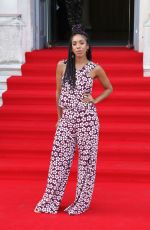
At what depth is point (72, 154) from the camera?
18.1 feet

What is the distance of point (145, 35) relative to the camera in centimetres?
905

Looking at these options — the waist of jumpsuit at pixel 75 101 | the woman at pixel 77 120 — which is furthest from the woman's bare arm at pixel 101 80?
the waist of jumpsuit at pixel 75 101

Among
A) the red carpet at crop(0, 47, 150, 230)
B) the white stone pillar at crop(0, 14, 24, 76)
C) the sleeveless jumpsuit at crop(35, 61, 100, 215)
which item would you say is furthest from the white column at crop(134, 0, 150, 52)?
the sleeveless jumpsuit at crop(35, 61, 100, 215)

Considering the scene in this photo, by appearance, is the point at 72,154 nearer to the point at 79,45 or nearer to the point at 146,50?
the point at 79,45

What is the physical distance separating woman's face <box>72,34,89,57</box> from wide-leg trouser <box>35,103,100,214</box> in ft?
1.67

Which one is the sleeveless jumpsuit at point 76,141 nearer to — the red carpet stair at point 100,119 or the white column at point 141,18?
the red carpet stair at point 100,119

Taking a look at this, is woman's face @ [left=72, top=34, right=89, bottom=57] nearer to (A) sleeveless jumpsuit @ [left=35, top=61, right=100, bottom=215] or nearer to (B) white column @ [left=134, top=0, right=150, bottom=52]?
(A) sleeveless jumpsuit @ [left=35, top=61, right=100, bottom=215]

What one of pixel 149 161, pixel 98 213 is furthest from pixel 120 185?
pixel 98 213

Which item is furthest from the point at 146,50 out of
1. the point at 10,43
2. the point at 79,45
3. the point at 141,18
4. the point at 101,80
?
the point at 79,45

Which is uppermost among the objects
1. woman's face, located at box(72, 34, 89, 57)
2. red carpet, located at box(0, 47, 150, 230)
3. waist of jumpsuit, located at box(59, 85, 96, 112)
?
woman's face, located at box(72, 34, 89, 57)

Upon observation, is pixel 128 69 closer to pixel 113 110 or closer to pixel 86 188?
pixel 113 110

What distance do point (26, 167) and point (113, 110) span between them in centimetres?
178

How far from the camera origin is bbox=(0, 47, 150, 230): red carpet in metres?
5.54

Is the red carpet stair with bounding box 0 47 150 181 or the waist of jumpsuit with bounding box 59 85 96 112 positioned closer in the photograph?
the waist of jumpsuit with bounding box 59 85 96 112
